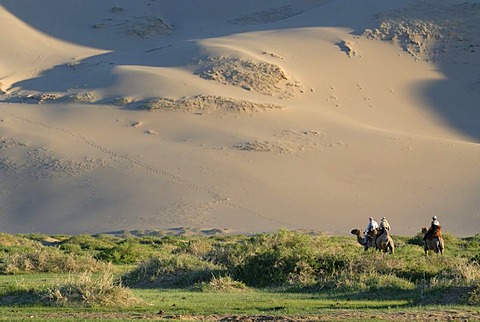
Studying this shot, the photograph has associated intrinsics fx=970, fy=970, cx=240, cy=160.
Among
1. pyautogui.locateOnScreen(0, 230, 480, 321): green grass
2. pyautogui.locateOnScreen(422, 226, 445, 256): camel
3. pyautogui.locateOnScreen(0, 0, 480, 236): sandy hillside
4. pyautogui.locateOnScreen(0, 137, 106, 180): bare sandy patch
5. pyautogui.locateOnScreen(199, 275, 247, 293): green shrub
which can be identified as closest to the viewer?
pyautogui.locateOnScreen(0, 230, 480, 321): green grass

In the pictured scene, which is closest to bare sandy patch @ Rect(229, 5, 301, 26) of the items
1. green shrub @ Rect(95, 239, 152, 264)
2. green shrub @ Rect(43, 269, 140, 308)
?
green shrub @ Rect(95, 239, 152, 264)

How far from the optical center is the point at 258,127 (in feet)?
168

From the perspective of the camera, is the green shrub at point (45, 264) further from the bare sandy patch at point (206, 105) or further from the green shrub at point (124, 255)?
the bare sandy patch at point (206, 105)

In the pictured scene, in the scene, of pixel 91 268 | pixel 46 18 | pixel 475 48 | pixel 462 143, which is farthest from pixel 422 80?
pixel 91 268

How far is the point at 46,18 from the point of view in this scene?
276 feet

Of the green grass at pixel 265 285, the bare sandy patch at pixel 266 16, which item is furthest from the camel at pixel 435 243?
the bare sandy patch at pixel 266 16

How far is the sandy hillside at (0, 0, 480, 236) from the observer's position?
42500 millimetres

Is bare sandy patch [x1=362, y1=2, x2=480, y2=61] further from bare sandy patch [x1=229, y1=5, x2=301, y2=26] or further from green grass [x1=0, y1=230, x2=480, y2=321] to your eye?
green grass [x1=0, y1=230, x2=480, y2=321]

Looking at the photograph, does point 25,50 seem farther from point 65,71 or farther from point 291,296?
point 291,296

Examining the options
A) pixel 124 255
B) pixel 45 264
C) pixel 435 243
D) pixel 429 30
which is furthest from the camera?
pixel 429 30

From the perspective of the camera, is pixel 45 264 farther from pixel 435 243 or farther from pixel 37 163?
pixel 37 163

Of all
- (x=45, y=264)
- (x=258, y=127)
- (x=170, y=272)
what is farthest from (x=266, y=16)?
(x=170, y=272)

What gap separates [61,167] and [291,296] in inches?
1314

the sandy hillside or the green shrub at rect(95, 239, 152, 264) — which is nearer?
the green shrub at rect(95, 239, 152, 264)
